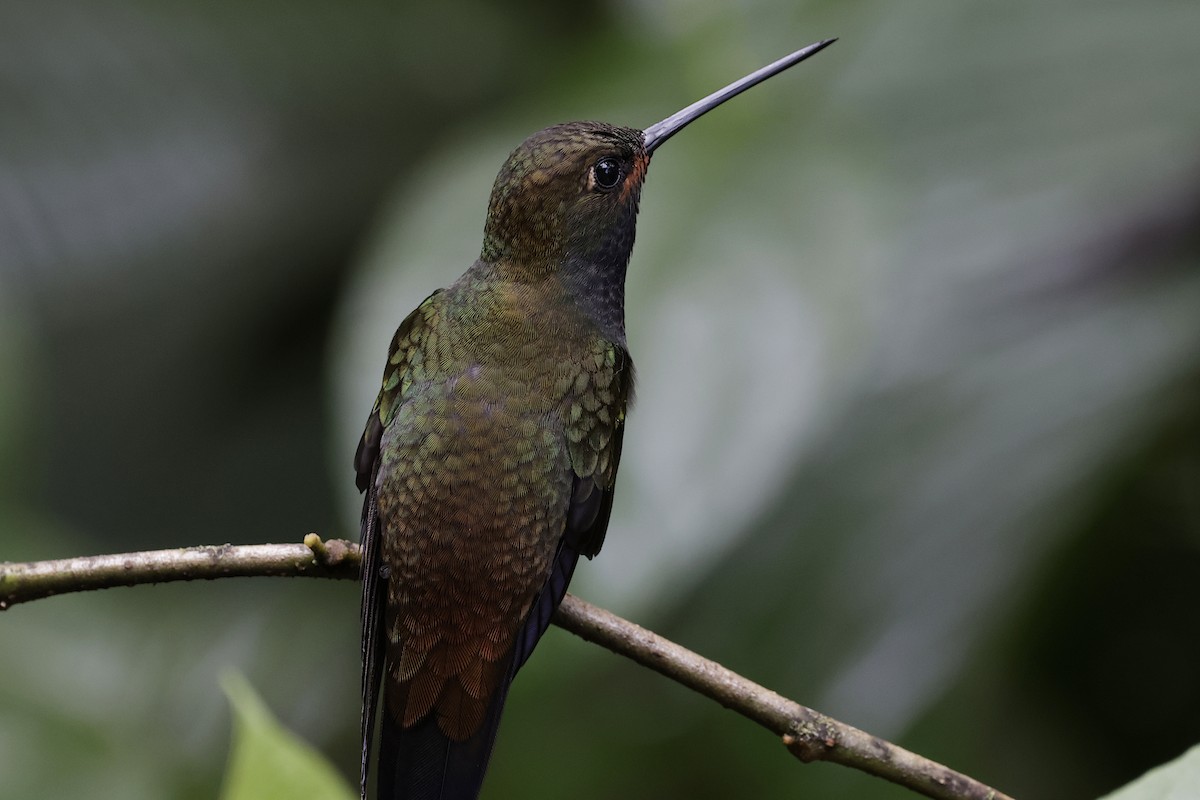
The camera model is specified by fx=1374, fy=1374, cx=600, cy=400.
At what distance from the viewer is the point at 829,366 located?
7.53 feet

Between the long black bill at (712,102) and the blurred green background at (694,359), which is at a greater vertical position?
the long black bill at (712,102)

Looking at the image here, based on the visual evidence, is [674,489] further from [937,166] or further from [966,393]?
[937,166]

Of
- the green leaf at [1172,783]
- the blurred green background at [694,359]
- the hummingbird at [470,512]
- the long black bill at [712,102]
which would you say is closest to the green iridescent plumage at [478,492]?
the hummingbird at [470,512]

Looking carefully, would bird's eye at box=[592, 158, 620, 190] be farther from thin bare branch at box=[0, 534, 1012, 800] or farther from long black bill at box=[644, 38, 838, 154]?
thin bare branch at box=[0, 534, 1012, 800]

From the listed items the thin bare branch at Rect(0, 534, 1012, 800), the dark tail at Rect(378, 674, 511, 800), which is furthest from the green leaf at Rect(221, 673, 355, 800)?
the dark tail at Rect(378, 674, 511, 800)

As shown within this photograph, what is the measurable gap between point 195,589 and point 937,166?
93.2 inches

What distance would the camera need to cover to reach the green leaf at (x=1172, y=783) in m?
1.17

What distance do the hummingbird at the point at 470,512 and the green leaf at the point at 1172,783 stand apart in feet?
2.48

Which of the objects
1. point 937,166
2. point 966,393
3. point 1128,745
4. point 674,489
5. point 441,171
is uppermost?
point 441,171

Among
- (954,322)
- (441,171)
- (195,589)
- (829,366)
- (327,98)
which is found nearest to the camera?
(829,366)

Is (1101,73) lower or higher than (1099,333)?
higher

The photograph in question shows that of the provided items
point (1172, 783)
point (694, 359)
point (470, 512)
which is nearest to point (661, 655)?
point (470, 512)

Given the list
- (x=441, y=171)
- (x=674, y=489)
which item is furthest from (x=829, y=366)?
(x=441, y=171)

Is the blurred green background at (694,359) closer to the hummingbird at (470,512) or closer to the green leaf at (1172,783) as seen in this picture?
the hummingbird at (470,512)
